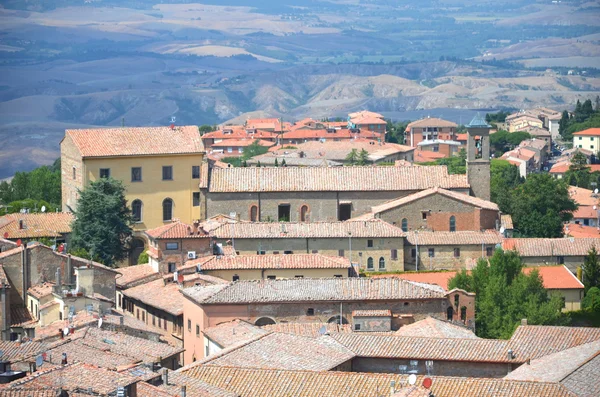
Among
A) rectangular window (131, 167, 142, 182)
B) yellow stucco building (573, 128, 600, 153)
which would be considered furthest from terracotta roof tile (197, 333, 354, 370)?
yellow stucco building (573, 128, 600, 153)

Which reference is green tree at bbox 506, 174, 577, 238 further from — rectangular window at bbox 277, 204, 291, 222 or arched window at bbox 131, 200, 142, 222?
arched window at bbox 131, 200, 142, 222

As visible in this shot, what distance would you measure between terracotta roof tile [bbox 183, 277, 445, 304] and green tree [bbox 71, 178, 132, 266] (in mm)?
12608

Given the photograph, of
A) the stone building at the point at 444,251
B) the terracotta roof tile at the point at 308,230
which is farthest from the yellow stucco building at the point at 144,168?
the stone building at the point at 444,251

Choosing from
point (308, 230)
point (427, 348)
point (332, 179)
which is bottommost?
point (427, 348)

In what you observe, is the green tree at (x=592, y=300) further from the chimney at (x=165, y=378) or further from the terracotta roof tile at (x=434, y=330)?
the chimney at (x=165, y=378)

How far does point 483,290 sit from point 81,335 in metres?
14.6

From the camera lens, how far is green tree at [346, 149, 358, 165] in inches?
3546

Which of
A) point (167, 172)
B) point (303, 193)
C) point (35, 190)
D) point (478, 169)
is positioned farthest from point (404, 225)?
point (35, 190)

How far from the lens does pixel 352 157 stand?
91562 mm

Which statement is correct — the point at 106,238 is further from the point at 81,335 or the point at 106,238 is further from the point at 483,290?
the point at 81,335

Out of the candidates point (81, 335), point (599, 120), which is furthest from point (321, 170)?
point (599, 120)

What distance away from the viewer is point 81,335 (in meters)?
37.8

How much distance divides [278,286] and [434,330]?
579 centimetres

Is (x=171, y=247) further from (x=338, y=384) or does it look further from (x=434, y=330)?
(x=338, y=384)
